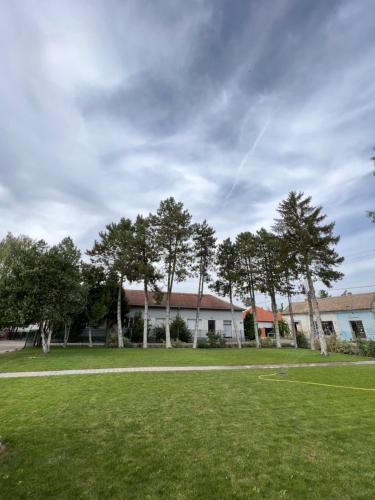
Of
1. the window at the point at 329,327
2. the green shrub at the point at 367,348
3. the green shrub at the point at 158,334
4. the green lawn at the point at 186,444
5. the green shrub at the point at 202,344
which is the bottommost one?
the green lawn at the point at 186,444

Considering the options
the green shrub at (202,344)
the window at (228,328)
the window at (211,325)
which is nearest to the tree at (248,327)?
the window at (228,328)

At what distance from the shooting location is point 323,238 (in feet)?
64.8

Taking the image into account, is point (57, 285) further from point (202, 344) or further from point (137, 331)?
point (202, 344)

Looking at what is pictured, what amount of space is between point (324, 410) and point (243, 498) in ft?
13.6

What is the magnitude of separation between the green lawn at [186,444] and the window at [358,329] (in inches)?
1001

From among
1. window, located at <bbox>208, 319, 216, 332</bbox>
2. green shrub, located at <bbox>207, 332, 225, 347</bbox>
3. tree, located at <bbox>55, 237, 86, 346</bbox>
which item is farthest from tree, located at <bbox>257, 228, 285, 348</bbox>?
tree, located at <bbox>55, 237, 86, 346</bbox>

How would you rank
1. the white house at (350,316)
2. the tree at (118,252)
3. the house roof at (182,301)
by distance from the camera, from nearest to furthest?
the tree at (118,252) → the white house at (350,316) → the house roof at (182,301)

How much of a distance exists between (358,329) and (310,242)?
53.1 ft

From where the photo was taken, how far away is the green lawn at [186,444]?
3.12 meters

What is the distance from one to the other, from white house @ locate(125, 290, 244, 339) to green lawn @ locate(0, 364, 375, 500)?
937 inches

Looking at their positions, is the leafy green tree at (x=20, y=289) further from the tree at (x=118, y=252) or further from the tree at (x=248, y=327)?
the tree at (x=248, y=327)

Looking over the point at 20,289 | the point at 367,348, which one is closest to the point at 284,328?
the point at 367,348

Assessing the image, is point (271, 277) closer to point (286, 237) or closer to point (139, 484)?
point (286, 237)

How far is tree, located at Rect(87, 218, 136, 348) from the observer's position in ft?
77.0
